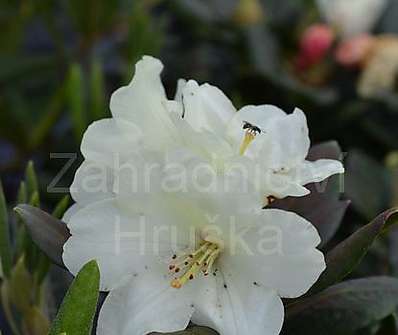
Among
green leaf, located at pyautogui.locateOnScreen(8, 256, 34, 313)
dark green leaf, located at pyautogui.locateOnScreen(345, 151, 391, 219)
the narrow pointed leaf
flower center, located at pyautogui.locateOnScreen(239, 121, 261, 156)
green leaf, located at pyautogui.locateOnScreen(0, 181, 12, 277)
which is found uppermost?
flower center, located at pyautogui.locateOnScreen(239, 121, 261, 156)

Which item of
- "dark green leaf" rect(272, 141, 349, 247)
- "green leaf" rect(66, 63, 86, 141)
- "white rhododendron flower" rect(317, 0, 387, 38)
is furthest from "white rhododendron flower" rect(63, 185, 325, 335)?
"white rhododendron flower" rect(317, 0, 387, 38)

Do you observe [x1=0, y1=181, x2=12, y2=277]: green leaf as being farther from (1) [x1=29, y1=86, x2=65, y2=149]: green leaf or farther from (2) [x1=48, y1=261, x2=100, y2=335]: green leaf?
(1) [x1=29, y1=86, x2=65, y2=149]: green leaf

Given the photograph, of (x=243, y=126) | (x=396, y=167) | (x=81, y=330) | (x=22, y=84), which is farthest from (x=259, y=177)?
(x=22, y=84)

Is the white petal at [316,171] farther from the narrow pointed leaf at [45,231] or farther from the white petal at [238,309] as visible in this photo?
the narrow pointed leaf at [45,231]

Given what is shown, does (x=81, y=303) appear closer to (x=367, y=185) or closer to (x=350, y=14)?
(x=367, y=185)

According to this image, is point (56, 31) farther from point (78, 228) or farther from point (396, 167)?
point (78, 228)

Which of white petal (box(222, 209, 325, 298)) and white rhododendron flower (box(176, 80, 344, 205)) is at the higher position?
white rhododendron flower (box(176, 80, 344, 205))
